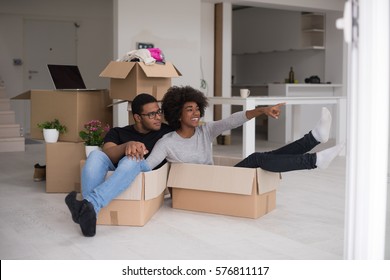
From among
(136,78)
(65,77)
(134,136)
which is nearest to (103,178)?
(134,136)

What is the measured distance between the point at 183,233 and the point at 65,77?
2.03 metres

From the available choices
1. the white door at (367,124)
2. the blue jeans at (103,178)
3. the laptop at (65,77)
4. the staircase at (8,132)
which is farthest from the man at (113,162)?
the staircase at (8,132)

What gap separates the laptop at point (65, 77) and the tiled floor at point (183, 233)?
84 centimetres

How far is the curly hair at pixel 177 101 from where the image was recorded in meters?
3.51

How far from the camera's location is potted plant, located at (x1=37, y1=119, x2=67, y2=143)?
13.6 ft

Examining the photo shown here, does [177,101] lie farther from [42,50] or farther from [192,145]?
[42,50]

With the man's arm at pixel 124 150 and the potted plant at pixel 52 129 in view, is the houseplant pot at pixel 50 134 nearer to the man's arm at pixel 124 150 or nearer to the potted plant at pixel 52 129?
the potted plant at pixel 52 129

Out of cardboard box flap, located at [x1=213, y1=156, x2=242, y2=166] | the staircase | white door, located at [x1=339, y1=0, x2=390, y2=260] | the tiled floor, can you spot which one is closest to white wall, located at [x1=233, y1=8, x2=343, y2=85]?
the staircase

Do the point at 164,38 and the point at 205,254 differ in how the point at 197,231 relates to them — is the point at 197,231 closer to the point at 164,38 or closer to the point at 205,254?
the point at 205,254

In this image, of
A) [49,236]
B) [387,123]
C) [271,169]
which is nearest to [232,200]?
[271,169]

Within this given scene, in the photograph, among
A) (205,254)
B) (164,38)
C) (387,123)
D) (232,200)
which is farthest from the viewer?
(164,38)

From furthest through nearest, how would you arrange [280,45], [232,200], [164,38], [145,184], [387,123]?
[280,45], [164,38], [232,200], [145,184], [387,123]
